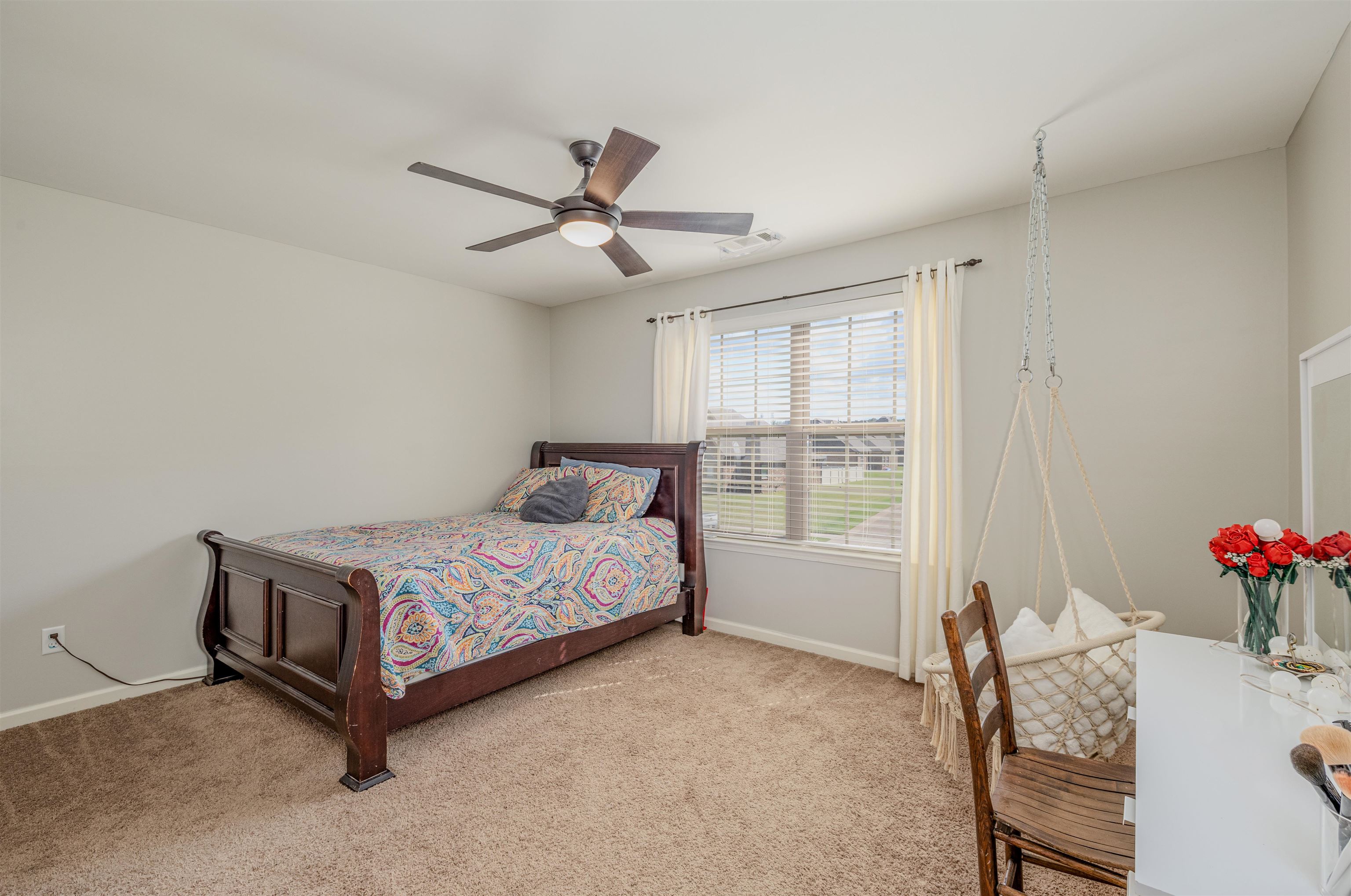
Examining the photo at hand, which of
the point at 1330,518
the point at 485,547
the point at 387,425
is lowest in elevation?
the point at 485,547

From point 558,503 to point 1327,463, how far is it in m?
3.39

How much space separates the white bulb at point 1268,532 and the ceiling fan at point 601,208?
1.83 metres

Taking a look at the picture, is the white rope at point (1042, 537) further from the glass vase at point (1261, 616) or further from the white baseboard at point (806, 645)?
the glass vase at point (1261, 616)

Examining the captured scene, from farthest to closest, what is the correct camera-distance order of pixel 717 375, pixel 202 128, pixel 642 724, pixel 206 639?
1. pixel 717 375
2. pixel 206 639
3. pixel 642 724
4. pixel 202 128

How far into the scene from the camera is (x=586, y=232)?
7.79 ft

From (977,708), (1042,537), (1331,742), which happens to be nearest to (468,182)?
(977,708)

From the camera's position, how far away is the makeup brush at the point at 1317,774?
0.72 m

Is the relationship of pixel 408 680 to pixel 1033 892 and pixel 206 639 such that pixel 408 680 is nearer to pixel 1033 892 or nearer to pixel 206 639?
pixel 206 639

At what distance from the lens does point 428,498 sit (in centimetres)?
425

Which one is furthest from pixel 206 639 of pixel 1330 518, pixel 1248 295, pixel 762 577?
pixel 1248 295

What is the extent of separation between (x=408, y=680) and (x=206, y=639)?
1.58 m

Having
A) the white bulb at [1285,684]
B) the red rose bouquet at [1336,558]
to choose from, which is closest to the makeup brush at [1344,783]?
the white bulb at [1285,684]

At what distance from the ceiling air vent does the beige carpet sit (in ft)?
8.12

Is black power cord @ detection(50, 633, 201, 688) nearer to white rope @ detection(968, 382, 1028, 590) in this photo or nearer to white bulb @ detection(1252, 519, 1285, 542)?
white rope @ detection(968, 382, 1028, 590)
